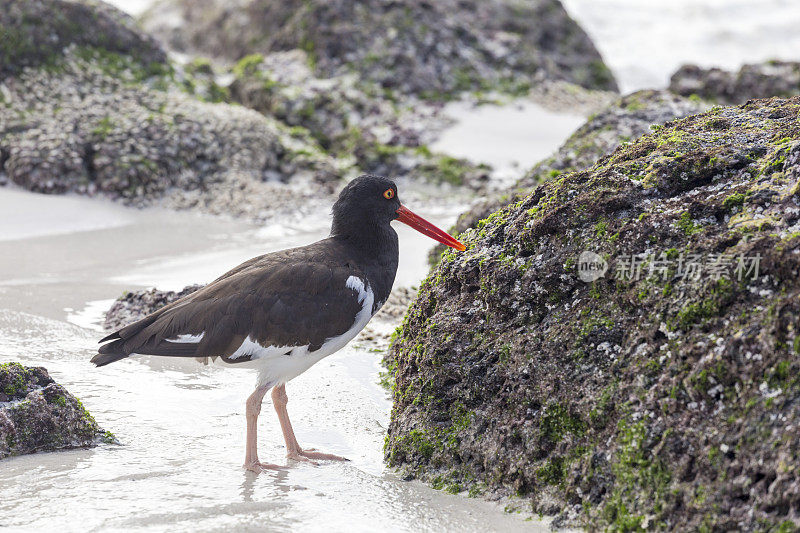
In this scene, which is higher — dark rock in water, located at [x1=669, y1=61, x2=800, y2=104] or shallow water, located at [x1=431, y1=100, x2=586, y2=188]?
Result: dark rock in water, located at [x1=669, y1=61, x2=800, y2=104]

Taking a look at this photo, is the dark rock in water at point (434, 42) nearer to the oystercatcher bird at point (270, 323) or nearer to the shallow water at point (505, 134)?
the shallow water at point (505, 134)

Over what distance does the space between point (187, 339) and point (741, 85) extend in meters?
10.0

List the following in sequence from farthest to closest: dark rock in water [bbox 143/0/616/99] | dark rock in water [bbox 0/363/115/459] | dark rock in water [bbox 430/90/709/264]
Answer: dark rock in water [bbox 143/0/616/99]
dark rock in water [bbox 430/90/709/264]
dark rock in water [bbox 0/363/115/459]

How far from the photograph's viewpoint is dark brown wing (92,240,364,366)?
15.4 ft

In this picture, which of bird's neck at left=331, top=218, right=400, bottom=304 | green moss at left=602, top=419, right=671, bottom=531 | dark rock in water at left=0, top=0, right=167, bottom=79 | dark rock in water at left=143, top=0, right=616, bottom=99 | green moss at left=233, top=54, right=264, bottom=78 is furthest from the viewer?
green moss at left=233, top=54, right=264, bottom=78

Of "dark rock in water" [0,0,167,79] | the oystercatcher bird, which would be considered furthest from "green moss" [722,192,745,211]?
"dark rock in water" [0,0,167,79]

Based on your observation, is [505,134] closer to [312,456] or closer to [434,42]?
[434,42]

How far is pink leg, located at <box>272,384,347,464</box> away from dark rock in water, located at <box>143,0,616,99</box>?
28.4 ft

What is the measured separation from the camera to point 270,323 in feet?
15.4

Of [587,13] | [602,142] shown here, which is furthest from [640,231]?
[587,13]

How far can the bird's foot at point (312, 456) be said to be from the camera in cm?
460

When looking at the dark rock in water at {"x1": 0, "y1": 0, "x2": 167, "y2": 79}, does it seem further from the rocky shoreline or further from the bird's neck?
the bird's neck

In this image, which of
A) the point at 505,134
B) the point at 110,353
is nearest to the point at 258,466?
the point at 110,353

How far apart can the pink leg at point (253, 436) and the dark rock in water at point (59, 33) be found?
861 centimetres
